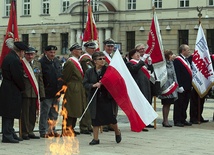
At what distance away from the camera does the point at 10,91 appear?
12.6 metres

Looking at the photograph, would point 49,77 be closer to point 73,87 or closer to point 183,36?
point 73,87

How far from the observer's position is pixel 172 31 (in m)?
49.1

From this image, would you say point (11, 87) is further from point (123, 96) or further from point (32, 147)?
point (123, 96)

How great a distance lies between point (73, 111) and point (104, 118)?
1.70 metres

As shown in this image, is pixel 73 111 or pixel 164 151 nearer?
pixel 164 151

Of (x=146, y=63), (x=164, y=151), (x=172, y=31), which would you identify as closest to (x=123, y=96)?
(x=164, y=151)

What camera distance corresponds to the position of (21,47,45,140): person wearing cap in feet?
43.3

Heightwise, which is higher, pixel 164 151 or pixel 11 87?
pixel 11 87

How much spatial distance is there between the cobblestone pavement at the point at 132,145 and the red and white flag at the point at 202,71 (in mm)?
2294

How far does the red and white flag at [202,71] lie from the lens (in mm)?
17344

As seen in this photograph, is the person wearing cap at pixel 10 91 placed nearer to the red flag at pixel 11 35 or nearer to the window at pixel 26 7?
the red flag at pixel 11 35

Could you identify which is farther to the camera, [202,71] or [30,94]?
[202,71]

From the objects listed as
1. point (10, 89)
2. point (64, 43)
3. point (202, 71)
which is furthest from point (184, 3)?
point (10, 89)

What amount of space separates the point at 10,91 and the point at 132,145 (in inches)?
98.3
